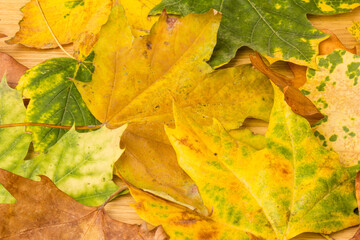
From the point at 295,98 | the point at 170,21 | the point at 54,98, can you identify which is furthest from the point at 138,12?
the point at 295,98

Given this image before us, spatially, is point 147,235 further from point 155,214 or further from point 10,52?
point 10,52

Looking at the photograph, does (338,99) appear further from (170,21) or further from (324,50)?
(170,21)

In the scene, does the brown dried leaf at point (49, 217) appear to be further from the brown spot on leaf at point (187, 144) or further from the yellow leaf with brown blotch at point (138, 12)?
the yellow leaf with brown blotch at point (138, 12)

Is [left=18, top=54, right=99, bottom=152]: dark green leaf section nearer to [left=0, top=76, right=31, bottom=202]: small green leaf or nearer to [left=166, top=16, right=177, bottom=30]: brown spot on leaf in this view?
[left=0, top=76, right=31, bottom=202]: small green leaf

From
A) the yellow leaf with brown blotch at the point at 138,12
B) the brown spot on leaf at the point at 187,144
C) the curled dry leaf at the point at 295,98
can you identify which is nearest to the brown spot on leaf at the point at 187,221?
the brown spot on leaf at the point at 187,144

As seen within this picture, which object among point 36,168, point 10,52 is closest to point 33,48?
point 10,52

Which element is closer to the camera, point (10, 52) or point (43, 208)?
point (43, 208)
